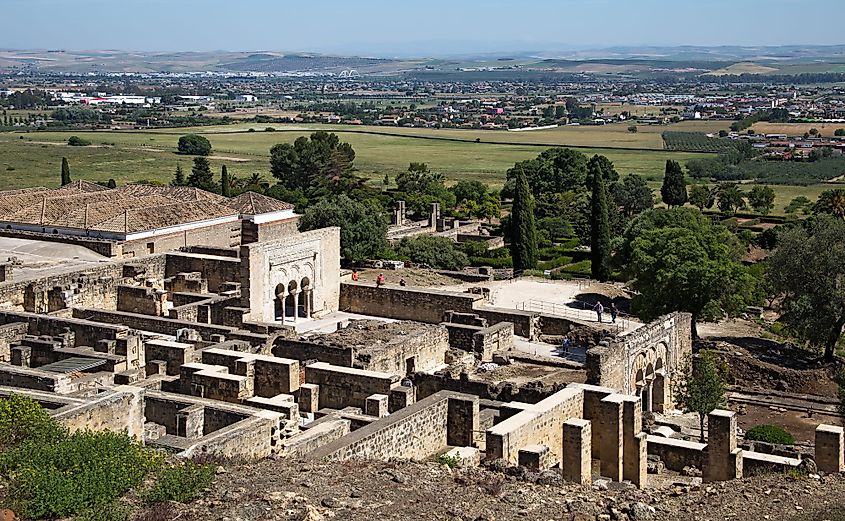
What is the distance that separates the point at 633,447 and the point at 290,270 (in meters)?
15.1

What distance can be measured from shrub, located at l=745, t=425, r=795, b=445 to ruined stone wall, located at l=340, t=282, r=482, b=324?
886 centimetres

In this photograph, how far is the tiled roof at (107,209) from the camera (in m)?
38.0

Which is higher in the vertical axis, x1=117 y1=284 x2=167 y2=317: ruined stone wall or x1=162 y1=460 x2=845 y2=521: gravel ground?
x1=162 y1=460 x2=845 y2=521: gravel ground

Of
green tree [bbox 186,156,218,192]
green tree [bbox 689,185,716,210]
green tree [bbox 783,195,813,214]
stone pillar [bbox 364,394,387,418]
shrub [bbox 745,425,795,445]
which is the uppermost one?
green tree [bbox 186,156,218,192]

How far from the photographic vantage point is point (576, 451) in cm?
1659

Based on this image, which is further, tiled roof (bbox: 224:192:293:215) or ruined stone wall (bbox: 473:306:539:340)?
tiled roof (bbox: 224:192:293:215)

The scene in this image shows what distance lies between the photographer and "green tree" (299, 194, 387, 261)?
43.3 metres

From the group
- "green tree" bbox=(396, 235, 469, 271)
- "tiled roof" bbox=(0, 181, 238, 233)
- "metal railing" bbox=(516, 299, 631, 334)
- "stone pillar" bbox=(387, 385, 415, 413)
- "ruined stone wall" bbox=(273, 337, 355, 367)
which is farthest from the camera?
"green tree" bbox=(396, 235, 469, 271)

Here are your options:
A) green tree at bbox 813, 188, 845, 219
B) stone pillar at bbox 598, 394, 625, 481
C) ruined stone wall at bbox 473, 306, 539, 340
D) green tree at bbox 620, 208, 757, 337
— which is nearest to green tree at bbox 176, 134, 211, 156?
green tree at bbox 813, 188, 845, 219

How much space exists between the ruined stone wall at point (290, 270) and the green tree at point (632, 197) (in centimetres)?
3568

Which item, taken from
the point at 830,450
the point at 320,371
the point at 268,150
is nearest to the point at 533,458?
the point at 830,450

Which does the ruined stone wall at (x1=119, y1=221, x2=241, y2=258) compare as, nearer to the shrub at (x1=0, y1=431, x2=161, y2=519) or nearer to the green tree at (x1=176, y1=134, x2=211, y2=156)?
the shrub at (x1=0, y1=431, x2=161, y2=519)

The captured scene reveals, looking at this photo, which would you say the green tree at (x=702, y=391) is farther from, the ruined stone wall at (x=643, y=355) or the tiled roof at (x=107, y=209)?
the tiled roof at (x=107, y=209)

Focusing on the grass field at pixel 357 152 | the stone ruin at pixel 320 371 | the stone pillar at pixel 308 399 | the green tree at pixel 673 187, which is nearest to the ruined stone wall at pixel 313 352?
the stone ruin at pixel 320 371
